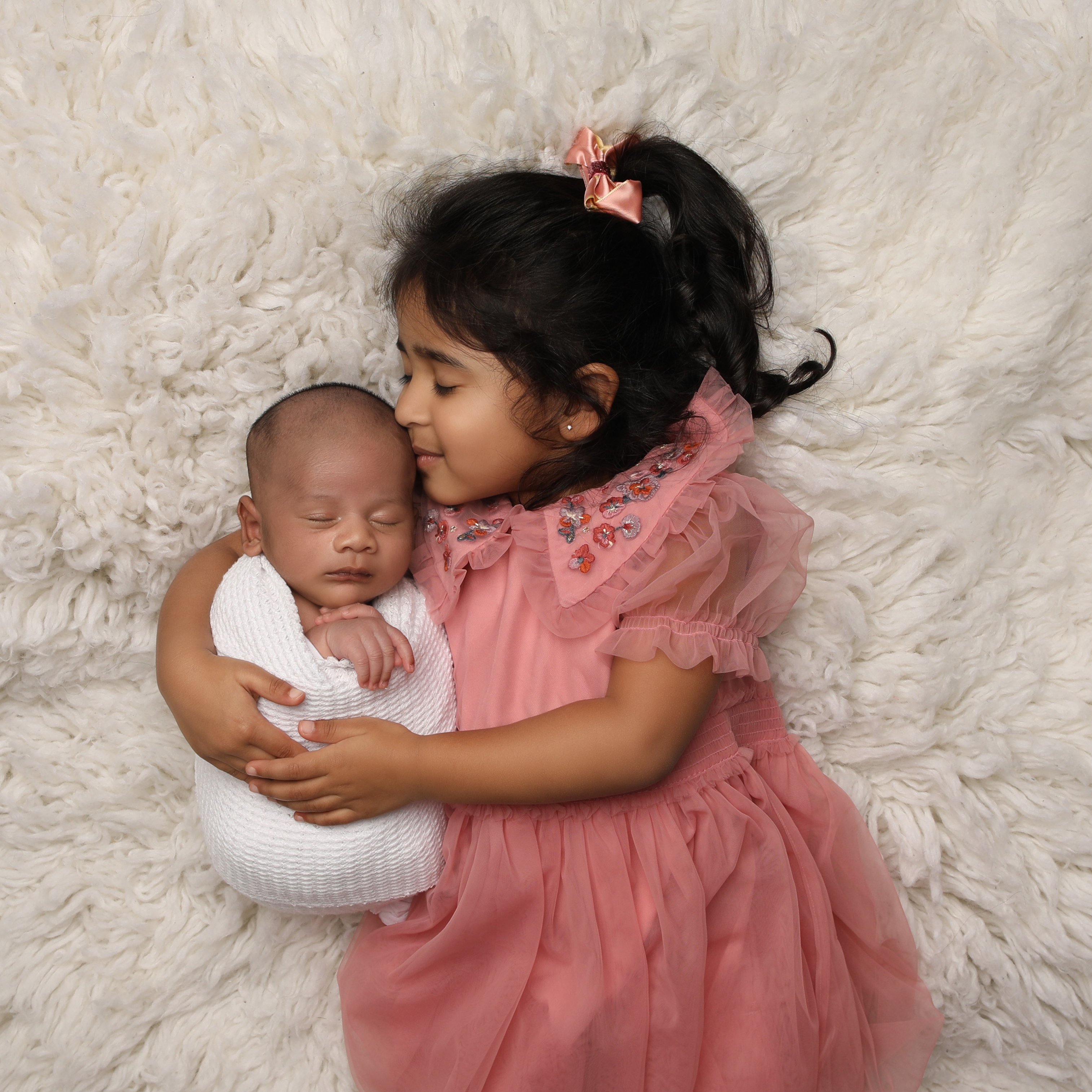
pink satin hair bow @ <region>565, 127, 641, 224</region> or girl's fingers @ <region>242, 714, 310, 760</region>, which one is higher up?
pink satin hair bow @ <region>565, 127, 641, 224</region>

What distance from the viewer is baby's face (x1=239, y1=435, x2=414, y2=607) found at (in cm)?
106

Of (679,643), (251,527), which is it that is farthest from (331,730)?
(679,643)

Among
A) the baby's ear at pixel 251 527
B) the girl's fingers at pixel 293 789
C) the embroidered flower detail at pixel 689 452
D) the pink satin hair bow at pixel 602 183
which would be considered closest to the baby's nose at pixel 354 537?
the baby's ear at pixel 251 527

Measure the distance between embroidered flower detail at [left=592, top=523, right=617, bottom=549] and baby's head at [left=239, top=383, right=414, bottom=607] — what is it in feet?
0.70

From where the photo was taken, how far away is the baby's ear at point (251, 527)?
113 centimetres

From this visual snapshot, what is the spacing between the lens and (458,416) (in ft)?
3.63

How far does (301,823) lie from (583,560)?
40cm

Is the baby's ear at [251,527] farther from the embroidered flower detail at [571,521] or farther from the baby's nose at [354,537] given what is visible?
the embroidered flower detail at [571,521]

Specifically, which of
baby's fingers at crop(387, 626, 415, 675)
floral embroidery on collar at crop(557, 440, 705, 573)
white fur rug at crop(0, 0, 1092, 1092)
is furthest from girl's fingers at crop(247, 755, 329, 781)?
floral embroidery on collar at crop(557, 440, 705, 573)

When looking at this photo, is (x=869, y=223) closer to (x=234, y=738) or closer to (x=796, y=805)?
(x=796, y=805)

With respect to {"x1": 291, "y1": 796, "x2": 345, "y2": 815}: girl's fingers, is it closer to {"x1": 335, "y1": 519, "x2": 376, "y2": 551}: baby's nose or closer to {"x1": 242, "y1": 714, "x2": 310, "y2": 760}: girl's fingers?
{"x1": 242, "y1": 714, "x2": 310, "y2": 760}: girl's fingers

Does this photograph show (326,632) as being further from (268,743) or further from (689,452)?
(689,452)

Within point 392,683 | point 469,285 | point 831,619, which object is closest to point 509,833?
point 392,683

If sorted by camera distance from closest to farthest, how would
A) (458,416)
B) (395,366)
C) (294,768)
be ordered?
(294,768) → (458,416) → (395,366)
